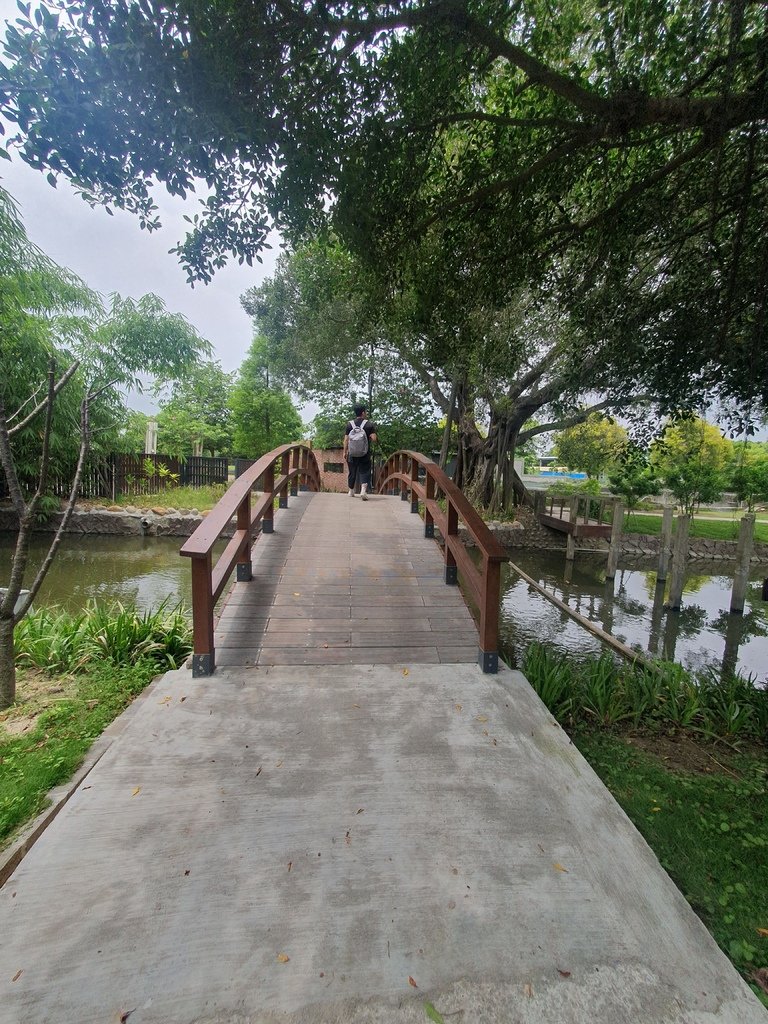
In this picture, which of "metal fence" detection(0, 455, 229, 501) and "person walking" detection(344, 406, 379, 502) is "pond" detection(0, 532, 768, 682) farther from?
"person walking" detection(344, 406, 379, 502)

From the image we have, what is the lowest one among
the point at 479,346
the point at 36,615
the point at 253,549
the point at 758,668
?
the point at 758,668

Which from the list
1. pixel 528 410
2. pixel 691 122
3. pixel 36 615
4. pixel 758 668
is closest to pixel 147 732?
pixel 36 615

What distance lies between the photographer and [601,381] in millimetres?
5227

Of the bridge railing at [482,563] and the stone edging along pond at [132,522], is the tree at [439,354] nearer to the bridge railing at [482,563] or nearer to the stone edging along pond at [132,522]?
the bridge railing at [482,563]

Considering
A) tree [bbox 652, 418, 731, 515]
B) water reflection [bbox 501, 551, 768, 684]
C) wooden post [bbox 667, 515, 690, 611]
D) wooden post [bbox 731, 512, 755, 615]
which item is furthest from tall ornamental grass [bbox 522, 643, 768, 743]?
tree [bbox 652, 418, 731, 515]

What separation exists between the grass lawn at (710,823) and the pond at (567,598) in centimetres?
283

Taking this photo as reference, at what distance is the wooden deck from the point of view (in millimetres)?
3154

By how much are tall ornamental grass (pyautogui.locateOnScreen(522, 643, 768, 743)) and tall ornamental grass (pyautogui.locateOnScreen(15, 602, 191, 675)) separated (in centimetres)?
284

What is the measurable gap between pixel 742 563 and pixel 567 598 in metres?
3.42

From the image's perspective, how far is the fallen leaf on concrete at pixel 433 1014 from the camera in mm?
1203

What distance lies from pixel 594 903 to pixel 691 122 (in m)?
4.15

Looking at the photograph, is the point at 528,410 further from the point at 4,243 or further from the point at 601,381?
the point at 4,243

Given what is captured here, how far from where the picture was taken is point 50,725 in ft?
9.23

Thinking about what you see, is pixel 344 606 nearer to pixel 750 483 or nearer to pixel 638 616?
pixel 638 616
